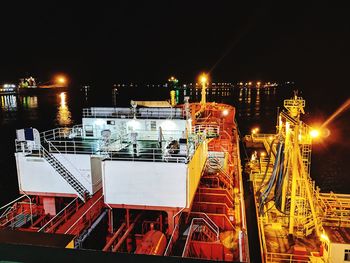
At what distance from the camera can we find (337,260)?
54.5 feet

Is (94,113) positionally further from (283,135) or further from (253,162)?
(253,162)

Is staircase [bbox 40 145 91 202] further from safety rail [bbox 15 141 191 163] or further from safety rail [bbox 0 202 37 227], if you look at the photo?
safety rail [bbox 0 202 37 227]

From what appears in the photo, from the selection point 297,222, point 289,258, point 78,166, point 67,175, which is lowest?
point 289,258

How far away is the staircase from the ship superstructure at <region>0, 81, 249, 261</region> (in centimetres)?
7

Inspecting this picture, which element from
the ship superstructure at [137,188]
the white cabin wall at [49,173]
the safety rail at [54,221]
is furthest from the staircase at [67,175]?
the safety rail at [54,221]

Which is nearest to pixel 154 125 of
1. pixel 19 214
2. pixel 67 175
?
pixel 67 175

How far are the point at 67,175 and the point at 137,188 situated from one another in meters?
5.99

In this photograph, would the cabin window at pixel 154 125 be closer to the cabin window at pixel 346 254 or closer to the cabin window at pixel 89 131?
the cabin window at pixel 89 131

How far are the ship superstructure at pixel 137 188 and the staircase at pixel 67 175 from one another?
0.22 ft

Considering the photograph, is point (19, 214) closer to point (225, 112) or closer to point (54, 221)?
point (54, 221)

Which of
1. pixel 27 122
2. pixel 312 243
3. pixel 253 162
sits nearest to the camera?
pixel 312 243

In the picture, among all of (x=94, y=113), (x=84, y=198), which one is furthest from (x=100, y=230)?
(x=94, y=113)

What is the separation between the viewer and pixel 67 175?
21.0m

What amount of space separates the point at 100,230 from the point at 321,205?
53.7 ft
